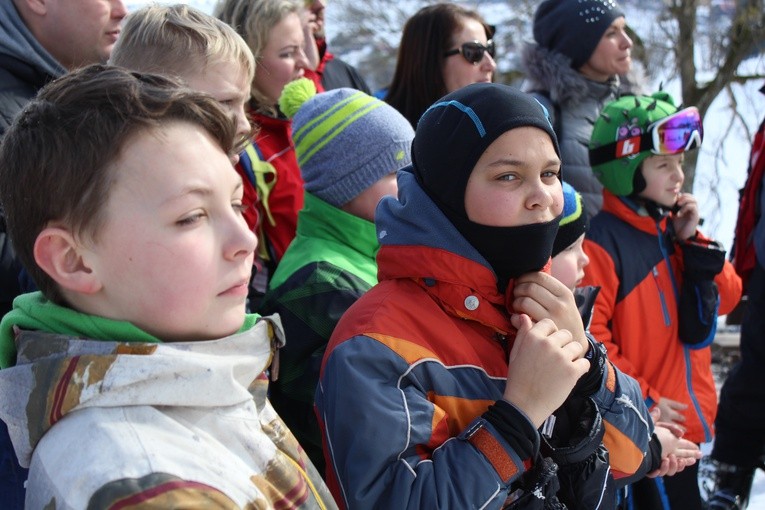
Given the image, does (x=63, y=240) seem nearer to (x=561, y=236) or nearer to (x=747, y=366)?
(x=561, y=236)

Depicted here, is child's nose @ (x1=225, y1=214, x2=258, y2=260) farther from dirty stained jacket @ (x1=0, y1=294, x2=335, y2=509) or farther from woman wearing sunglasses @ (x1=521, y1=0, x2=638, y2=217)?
woman wearing sunglasses @ (x1=521, y1=0, x2=638, y2=217)

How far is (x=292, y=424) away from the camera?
2354mm

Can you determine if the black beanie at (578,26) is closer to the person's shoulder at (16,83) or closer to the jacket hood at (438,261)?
the jacket hood at (438,261)

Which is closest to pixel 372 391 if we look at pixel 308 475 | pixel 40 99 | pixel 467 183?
pixel 308 475

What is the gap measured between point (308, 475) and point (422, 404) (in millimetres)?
332

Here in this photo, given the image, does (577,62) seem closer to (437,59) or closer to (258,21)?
(437,59)

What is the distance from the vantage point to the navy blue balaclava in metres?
2.00

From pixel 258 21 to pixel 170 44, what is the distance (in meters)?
1.16

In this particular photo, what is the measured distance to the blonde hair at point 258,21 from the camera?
3.55 m

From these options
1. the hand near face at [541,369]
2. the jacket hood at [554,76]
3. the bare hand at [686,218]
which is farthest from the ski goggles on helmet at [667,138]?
the hand near face at [541,369]

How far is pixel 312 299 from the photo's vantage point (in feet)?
7.70

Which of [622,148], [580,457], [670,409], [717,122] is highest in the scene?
[622,148]

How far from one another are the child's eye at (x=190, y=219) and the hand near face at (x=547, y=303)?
2.99 feet

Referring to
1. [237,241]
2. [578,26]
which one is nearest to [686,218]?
[578,26]
